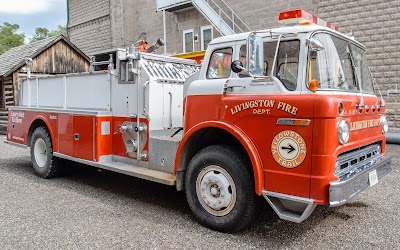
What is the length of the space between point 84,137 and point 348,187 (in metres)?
4.09

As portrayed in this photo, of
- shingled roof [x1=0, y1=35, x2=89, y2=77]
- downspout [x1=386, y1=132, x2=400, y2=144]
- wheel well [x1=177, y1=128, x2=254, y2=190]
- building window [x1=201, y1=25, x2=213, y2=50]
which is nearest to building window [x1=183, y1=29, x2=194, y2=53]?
building window [x1=201, y1=25, x2=213, y2=50]

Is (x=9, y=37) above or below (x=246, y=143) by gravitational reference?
above

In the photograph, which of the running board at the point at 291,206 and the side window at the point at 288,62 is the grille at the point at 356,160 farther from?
the side window at the point at 288,62

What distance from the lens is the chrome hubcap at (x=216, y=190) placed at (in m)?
3.96

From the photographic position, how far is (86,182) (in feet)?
21.4

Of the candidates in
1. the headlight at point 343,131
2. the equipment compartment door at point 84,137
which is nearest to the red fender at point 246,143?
the headlight at point 343,131

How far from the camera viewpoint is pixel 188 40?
17.8m

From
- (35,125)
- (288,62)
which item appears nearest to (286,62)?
(288,62)

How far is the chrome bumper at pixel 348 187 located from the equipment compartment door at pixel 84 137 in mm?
3715

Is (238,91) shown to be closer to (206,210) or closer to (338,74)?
(338,74)

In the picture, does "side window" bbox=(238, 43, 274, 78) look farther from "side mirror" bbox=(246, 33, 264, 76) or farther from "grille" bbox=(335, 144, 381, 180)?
"grille" bbox=(335, 144, 381, 180)

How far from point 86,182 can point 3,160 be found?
3732 millimetres

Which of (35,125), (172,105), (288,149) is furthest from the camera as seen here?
(35,125)

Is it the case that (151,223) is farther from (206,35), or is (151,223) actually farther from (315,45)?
(206,35)
